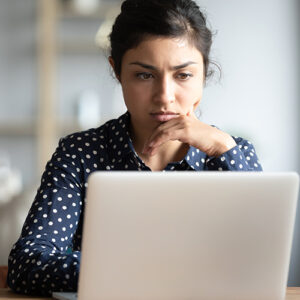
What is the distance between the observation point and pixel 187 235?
0.95 meters

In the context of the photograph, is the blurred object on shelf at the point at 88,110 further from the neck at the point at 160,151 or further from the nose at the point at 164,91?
the nose at the point at 164,91

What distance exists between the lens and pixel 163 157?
171 cm

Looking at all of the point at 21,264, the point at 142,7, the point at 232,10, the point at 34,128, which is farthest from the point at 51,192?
the point at 232,10

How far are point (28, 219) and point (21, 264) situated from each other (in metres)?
0.18

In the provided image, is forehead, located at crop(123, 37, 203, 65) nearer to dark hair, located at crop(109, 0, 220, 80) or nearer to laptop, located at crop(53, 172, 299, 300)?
dark hair, located at crop(109, 0, 220, 80)

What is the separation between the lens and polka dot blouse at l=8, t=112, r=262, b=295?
1250mm

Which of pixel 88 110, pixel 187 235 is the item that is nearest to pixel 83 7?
pixel 88 110

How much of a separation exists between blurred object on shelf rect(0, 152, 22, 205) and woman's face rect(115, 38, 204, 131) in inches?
104

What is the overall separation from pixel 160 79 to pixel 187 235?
69 cm

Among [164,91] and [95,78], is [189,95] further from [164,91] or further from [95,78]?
[95,78]

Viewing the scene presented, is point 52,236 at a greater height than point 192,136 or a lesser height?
lesser

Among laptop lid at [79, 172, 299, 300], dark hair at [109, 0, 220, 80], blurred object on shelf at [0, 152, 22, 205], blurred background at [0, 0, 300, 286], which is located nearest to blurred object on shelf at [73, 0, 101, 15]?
blurred background at [0, 0, 300, 286]

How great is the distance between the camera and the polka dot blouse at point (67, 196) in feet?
4.10

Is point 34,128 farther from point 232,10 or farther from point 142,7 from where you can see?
point 142,7
